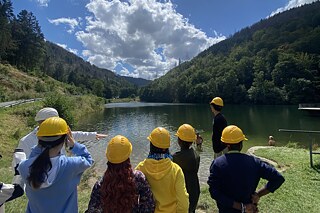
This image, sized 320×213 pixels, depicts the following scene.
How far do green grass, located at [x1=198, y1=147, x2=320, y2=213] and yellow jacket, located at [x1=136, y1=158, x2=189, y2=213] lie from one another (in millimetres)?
2553

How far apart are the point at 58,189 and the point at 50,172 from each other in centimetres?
21

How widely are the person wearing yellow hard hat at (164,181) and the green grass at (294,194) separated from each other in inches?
101

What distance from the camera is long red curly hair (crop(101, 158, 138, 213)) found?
207 centimetres

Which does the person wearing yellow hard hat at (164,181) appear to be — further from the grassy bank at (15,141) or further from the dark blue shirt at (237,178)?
the grassy bank at (15,141)

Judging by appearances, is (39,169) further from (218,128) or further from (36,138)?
(218,128)

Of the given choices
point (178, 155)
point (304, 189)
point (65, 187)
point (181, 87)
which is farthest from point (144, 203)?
point (181, 87)

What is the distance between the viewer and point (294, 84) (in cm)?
5503

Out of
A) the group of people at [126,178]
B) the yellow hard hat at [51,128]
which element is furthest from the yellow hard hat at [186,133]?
the yellow hard hat at [51,128]

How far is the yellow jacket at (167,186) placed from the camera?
2340mm

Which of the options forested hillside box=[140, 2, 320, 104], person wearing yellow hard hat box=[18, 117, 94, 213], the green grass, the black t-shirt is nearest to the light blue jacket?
person wearing yellow hard hat box=[18, 117, 94, 213]

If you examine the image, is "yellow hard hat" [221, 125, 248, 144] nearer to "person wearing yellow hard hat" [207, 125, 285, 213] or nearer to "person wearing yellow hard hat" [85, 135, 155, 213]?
"person wearing yellow hard hat" [207, 125, 285, 213]

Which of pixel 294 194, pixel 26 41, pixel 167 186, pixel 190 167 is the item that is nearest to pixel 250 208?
pixel 167 186

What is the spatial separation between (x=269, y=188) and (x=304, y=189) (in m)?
3.96

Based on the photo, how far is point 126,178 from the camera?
2098 mm
